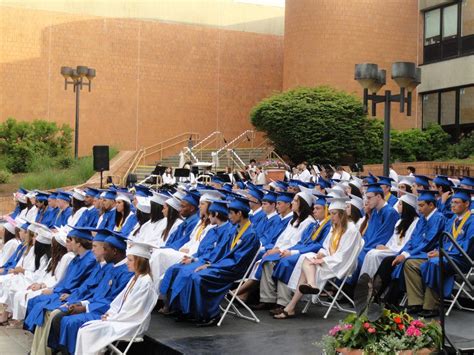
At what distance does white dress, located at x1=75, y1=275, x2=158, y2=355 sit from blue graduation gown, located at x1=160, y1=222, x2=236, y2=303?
4.47 ft

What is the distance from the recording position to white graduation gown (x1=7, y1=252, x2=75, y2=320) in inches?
377

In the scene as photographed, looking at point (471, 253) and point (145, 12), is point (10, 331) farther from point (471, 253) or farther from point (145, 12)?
point (145, 12)

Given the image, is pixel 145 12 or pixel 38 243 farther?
pixel 145 12

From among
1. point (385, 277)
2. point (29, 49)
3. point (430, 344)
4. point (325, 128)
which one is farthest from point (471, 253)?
point (29, 49)

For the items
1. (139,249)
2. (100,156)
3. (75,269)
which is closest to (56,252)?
(75,269)

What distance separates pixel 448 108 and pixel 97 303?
91.5 feet

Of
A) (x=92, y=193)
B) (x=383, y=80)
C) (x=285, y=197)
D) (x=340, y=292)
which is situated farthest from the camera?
(x=383, y=80)

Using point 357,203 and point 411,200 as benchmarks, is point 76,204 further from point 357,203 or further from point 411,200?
point 411,200

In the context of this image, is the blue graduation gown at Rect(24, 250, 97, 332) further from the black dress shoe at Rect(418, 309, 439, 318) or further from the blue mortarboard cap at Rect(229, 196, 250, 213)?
the black dress shoe at Rect(418, 309, 439, 318)

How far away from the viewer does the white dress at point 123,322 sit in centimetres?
779

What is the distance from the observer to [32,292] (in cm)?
975

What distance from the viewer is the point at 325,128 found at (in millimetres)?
31141

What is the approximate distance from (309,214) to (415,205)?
145 centimetres

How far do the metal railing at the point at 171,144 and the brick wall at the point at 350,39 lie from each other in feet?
21.0
